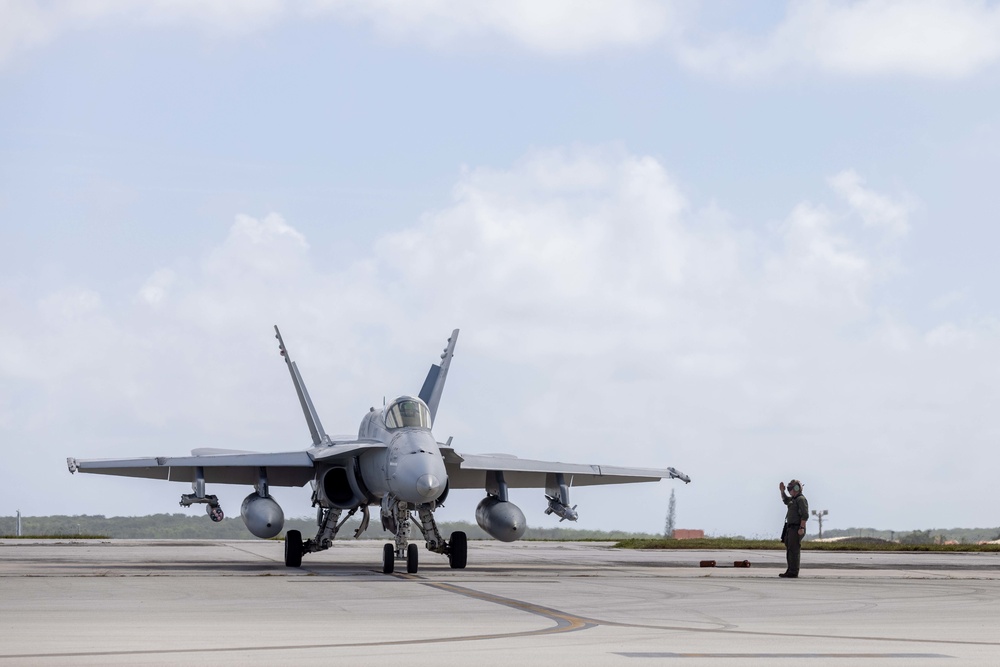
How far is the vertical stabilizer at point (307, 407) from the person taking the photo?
2534 centimetres

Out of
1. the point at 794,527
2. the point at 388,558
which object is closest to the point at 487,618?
the point at 388,558

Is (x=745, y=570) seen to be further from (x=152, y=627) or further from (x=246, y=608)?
(x=152, y=627)

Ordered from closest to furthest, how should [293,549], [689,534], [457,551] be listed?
[457,551] → [293,549] → [689,534]

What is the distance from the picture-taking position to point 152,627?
10219 mm

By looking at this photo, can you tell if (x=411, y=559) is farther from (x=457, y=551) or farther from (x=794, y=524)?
(x=794, y=524)

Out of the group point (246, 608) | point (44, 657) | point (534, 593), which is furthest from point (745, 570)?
point (44, 657)

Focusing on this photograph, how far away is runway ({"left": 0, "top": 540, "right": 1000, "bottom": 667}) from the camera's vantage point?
327 inches

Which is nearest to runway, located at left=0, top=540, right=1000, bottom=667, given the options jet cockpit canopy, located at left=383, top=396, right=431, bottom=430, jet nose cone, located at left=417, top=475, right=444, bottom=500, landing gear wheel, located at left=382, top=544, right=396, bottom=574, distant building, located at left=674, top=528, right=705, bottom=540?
landing gear wheel, located at left=382, top=544, right=396, bottom=574

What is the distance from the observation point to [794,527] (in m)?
20.1

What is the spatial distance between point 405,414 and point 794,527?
6646 millimetres

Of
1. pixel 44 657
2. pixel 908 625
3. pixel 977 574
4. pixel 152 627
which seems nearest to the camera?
pixel 44 657

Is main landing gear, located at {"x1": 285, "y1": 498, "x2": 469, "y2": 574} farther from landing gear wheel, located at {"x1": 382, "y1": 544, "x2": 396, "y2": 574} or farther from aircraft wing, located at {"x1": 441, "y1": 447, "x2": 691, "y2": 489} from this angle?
aircraft wing, located at {"x1": 441, "y1": 447, "x2": 691, "y2": 489}

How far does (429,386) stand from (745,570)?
7122mm

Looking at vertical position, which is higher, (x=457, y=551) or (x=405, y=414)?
(x=405, y=414)
